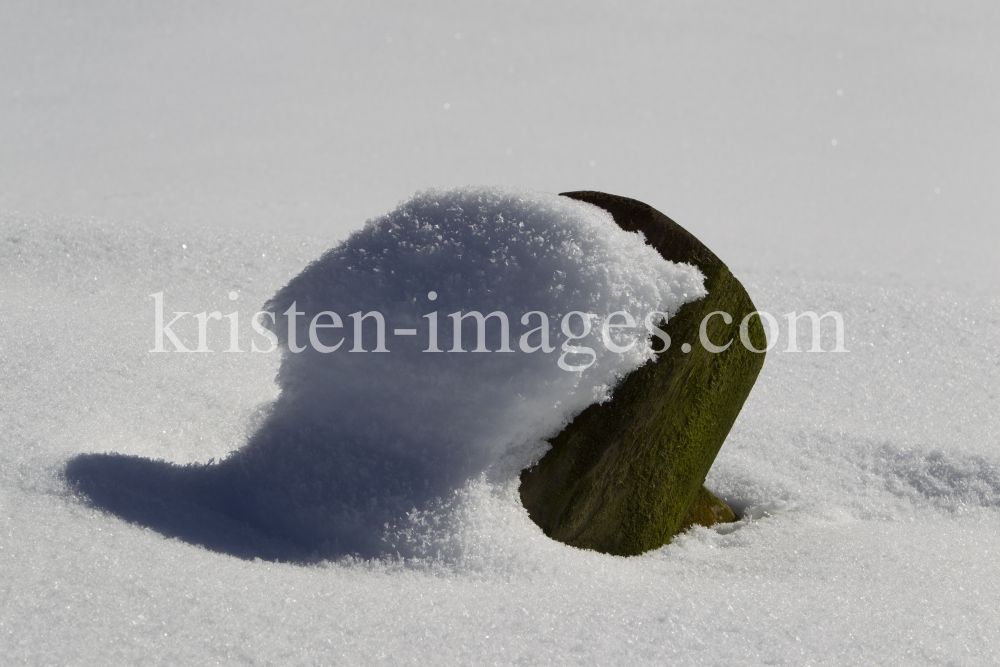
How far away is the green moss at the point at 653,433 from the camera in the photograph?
157 cm

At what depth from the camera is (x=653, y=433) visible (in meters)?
1.66

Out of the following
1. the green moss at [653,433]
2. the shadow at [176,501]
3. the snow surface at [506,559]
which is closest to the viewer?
the snow surface at [506,559]

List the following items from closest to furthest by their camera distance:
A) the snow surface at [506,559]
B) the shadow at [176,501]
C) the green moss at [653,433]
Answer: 1. the snow surface at [506,559]
2. the shadow at [176,501]
3. the green moss at [653,433]

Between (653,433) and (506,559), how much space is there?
0.42 meters

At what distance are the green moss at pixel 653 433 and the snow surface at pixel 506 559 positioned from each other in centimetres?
7

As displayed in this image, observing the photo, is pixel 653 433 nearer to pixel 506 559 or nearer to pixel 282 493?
pixel 506 559

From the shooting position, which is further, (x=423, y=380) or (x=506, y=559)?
(x=423, y=380)

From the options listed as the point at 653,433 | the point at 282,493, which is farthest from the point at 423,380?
the point at 653,433

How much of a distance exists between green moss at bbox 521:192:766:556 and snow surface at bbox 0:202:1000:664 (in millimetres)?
72

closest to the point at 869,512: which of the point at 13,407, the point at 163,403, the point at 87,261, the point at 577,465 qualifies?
the point at 577,465

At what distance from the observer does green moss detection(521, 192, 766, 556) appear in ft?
5.16

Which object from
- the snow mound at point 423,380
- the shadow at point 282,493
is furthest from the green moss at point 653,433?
the shadow at point 282,493

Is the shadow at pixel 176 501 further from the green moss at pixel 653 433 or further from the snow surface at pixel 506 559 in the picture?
the green moss at pixel 653 433

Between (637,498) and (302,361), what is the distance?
72 cm
